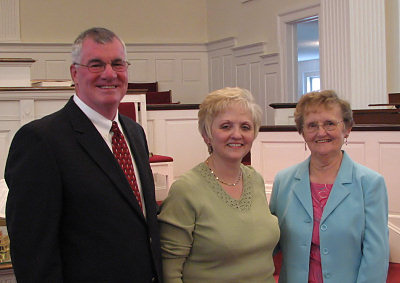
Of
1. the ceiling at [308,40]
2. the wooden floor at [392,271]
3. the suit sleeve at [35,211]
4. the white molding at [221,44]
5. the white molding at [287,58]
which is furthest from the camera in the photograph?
the ceiling at [308,40]

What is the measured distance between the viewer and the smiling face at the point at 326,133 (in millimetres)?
2039

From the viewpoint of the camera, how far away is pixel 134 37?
30.4ft

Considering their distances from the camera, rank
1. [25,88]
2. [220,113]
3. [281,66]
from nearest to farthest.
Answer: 1. [220,113]
2. [25,88]
3. [281,66]

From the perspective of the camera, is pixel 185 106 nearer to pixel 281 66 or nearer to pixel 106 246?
pixel 281 66

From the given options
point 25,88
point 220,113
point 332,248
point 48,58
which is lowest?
point 332,248

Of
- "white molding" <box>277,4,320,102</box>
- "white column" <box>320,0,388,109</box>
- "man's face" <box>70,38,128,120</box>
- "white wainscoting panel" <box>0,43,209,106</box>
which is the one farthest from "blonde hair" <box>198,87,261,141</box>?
"white wainscoting panel" <box>0,43,209,106</box>

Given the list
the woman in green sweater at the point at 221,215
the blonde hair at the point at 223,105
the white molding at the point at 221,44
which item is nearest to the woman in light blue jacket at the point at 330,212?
the woman in green sweater at the point at 221,215

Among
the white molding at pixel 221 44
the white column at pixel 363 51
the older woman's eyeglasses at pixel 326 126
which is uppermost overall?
the white molding at pixel 221 44

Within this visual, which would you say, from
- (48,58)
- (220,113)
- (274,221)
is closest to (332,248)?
(274,221)

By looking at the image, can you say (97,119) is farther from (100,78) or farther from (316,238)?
(316,238)

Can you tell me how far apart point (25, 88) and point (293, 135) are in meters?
2.26

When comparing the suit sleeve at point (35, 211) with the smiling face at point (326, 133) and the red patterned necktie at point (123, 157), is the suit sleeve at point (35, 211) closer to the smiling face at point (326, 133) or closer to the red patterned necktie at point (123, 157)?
the red patterned necktie at point (123, 157)

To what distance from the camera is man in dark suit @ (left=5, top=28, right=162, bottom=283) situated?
151 cm

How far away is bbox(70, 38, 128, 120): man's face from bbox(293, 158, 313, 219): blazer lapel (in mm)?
788
